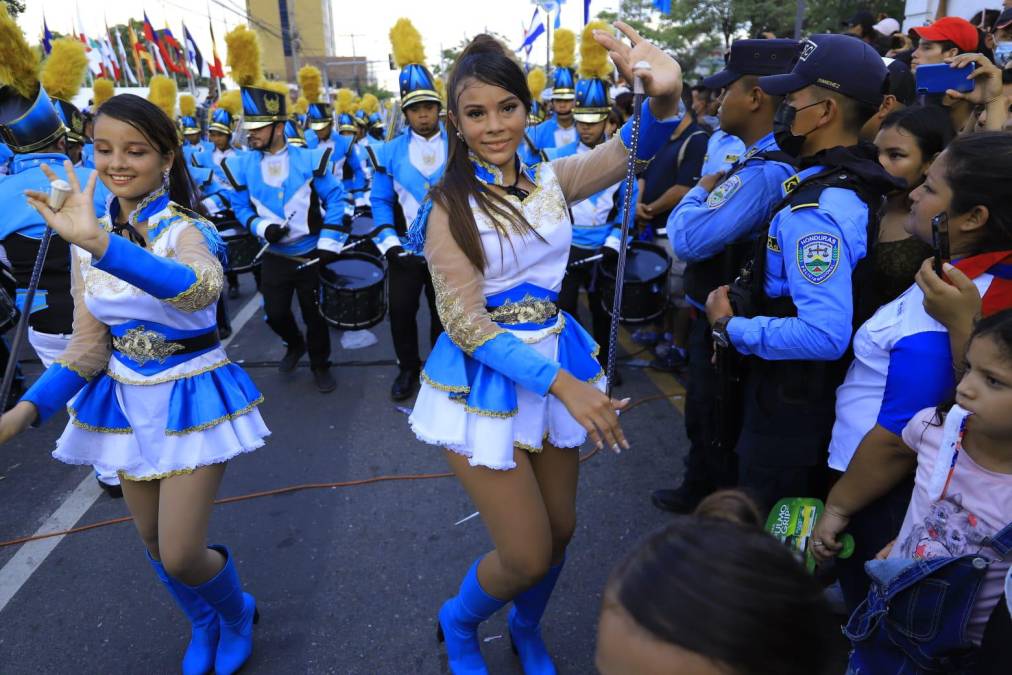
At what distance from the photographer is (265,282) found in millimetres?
5336

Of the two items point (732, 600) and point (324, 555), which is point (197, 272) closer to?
point (324, 555)

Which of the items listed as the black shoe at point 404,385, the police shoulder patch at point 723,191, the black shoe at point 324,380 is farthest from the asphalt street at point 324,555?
the police shoulder patch at point 723,191

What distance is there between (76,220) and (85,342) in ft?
2.19

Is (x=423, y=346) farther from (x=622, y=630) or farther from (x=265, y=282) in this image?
(x=622, y=630)

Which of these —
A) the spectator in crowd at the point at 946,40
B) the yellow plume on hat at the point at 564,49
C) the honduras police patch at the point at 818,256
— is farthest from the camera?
the yellow plume on hat at the point at 564,49

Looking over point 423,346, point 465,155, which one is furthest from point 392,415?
point 465,155

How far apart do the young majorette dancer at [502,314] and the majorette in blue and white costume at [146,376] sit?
29.1 inches

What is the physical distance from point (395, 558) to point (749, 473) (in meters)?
→ 1.67

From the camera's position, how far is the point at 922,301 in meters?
1.83

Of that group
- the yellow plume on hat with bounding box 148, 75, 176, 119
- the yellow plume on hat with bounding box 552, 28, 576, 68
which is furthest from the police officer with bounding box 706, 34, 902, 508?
the yellow plume on hat with bounding box 148, 75, 176, 119

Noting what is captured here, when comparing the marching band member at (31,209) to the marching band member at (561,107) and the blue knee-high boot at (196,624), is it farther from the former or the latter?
the marching band member at (561,107)

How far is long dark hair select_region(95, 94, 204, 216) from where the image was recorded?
226 cm

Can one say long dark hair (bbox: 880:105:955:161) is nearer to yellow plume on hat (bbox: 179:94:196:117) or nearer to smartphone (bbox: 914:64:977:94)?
smartphone (bbox: 914:64:977:94)

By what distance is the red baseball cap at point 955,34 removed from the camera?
4191mm
